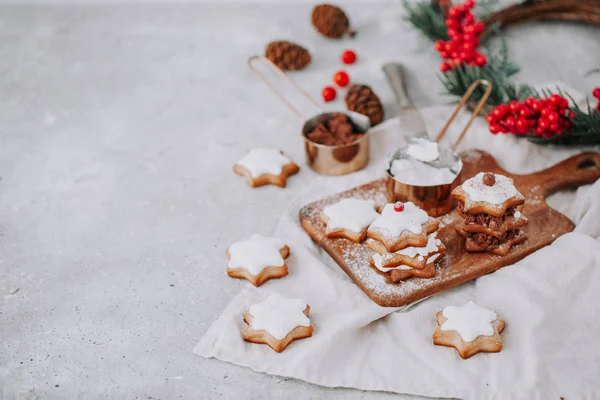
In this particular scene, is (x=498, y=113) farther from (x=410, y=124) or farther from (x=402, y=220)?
(x=402, y=220)

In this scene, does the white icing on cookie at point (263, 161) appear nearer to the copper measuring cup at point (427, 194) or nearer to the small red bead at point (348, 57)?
the copper measuring cup at point (427, 194)

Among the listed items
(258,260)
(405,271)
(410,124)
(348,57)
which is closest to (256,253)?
(258,260)

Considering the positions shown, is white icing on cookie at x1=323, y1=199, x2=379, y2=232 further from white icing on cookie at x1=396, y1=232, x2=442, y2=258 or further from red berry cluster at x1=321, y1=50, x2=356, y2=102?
red berry cluster at x1=321, y1=50, x2=356, y2=102

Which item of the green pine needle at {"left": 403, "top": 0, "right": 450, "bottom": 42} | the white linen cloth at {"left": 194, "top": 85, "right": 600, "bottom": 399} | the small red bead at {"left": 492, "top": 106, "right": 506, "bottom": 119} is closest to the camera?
the white linen cloth at {"left": 194, "top": 85, "right": 600, "bottom": 399}

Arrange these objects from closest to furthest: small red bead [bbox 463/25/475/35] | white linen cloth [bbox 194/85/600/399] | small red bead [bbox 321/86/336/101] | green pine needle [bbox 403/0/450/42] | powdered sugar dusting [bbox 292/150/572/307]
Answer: white linen cloth [bbox 194/85/600/399] < powdered sugar dusting [bbox 292/150/572/307] < small red bead [bbox 463/25/475/35] < small red bead [bbox 321/86/336/101] < green pine needle [bbox 403/0/450/42]

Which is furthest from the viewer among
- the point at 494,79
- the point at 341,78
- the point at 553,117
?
the point at 341,78

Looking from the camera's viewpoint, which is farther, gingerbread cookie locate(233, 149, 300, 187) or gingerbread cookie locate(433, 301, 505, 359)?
gingerbread cookie locate(233, 149, 300, 187)

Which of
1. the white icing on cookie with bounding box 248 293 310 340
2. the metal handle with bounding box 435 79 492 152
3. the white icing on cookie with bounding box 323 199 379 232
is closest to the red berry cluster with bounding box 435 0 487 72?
the metal handle with bounding box 435 79 492 152
